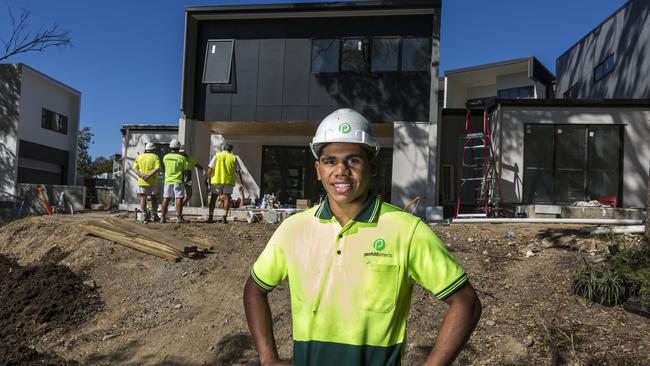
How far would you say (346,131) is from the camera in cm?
202

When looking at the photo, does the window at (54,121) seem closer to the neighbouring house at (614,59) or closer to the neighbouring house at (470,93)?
the neighbouring house at (470,93)

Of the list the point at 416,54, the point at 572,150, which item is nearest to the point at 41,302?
the point at 416,54

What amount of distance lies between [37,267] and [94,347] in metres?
2.43

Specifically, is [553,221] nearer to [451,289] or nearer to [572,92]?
[451,289]

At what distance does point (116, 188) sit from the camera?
24.9 meters

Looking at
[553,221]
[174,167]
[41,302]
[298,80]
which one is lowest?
[41,302]

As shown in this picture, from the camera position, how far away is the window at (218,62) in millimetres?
16672

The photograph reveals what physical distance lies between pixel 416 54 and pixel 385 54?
3.07 ft

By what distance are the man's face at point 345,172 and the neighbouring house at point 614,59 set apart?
16.0 metres

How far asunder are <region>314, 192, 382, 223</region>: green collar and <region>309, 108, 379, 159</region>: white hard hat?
0.69 feet

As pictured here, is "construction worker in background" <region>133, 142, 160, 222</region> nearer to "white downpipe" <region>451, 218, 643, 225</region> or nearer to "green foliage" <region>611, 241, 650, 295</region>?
"white downpipe" <region>451, 218, 643, 225</region>

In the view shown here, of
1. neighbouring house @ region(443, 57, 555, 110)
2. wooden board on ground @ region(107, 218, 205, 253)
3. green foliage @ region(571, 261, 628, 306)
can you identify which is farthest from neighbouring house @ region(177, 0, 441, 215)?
green foliage @ region(571, 261, 628, 306)

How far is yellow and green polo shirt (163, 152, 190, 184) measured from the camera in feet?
36.4

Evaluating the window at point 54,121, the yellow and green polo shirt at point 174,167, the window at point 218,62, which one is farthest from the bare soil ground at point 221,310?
the window at point 54,121
